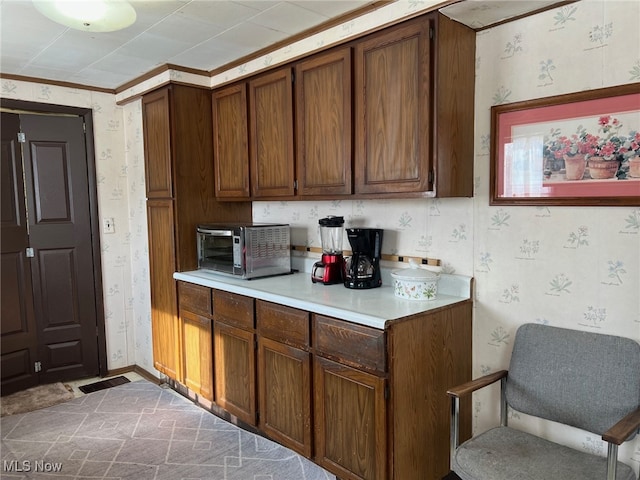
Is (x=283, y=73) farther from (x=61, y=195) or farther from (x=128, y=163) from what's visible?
(x=61, y=195)

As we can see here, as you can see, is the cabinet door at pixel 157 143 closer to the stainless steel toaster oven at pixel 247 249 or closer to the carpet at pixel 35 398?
the stainless steel toaster oven at pixel 247 249

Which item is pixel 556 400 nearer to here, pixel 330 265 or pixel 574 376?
pixel 574 376

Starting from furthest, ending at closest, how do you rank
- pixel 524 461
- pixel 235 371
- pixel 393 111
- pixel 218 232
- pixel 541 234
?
pixel 218 232
pixel 235 371
pixel 393 111
pixel 541 234
pixel 524 461

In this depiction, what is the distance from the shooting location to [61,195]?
3.52 meters

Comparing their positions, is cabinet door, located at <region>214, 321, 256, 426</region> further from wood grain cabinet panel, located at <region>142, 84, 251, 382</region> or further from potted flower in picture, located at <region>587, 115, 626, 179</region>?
potted flower in picture, located at <region>587, 115, 626, 179</region>

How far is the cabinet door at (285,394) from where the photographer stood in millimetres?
2270

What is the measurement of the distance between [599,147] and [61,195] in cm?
347

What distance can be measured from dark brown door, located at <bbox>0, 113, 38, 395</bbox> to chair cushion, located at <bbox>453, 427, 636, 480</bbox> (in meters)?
3.17

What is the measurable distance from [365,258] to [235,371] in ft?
3.40

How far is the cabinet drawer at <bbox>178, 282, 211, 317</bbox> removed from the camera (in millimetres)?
2915

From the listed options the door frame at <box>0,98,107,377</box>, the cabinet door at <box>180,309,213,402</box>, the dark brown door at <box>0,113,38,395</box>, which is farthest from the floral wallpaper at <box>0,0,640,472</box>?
the dark brown door at <box>0,113,38,395</box>

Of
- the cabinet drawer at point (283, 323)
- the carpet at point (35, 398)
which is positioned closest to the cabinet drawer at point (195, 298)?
the cabinet drawer at point (283, 323)

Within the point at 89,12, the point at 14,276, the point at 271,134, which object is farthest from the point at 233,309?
the point at 14,276

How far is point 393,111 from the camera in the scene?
210 centimetres
